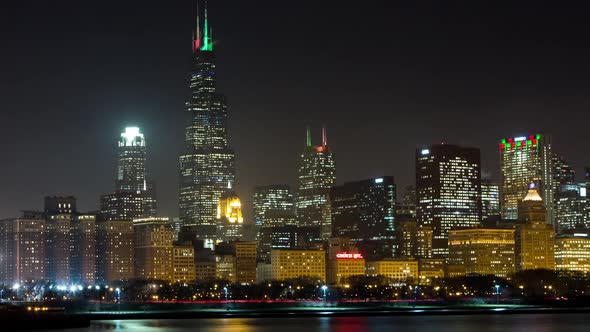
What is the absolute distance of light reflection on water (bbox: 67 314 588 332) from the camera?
12219 centimetres

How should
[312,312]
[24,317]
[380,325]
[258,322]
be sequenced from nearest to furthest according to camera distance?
1. [24,317]
2. [380,325]
3. [258,322]
4. [312,312]

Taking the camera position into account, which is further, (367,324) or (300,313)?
(300,313)

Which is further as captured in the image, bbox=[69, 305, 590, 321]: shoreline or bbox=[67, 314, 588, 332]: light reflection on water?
bbox=[69, 305, 590, 321]: shoreline

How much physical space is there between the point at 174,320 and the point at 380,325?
32.2m

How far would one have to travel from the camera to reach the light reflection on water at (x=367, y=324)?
122 metres

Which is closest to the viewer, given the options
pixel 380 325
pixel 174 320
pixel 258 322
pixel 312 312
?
pixel 380 325

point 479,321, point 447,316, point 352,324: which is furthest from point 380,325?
point 447,316

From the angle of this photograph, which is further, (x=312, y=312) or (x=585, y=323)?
(x=312, y=312)

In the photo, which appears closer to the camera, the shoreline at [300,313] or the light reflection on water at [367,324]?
the light reflection on water at [367,324]

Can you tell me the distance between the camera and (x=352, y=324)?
132500mm

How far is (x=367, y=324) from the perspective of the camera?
133 meters

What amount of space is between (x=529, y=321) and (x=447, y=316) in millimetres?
19173

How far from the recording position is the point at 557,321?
139 m

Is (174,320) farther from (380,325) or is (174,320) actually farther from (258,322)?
(380,325)
